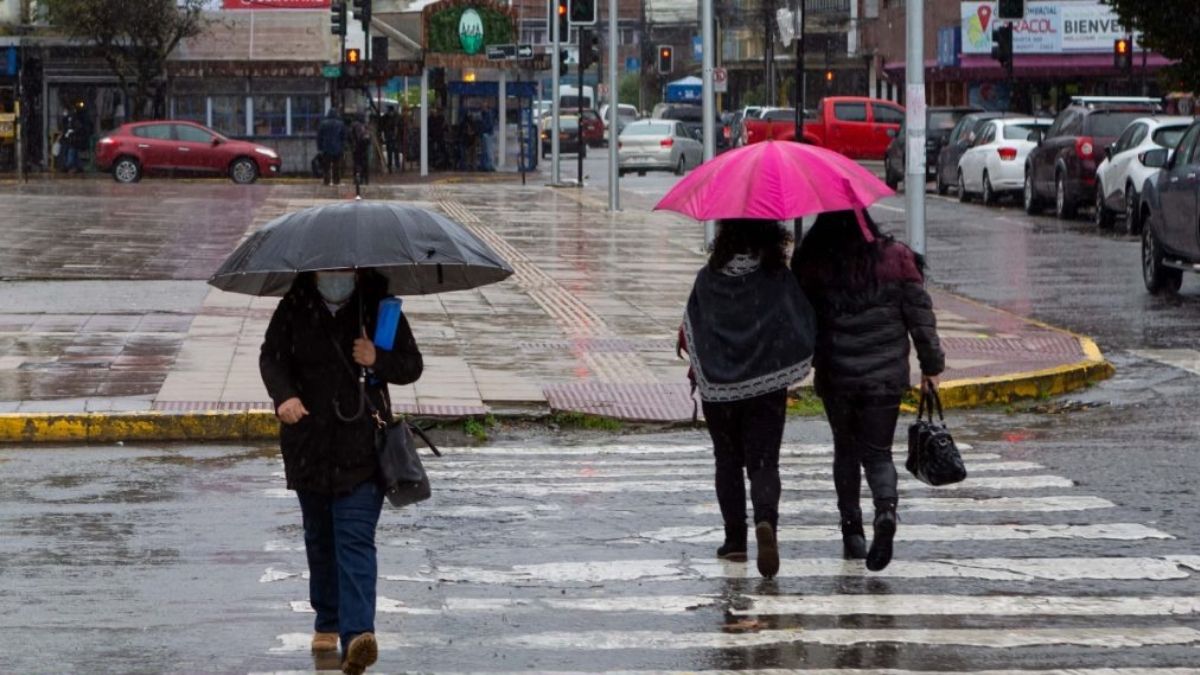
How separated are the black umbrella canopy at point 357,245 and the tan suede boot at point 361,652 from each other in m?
1.15

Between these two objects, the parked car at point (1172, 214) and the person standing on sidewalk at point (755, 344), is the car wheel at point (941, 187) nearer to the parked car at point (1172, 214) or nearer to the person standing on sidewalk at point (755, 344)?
the parked car at point (1172, 214)

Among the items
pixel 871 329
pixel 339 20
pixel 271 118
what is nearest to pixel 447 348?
pixel 871 329

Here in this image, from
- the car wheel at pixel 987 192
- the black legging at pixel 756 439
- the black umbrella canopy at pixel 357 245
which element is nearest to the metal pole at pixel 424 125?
the car wheel at pixel 987 192

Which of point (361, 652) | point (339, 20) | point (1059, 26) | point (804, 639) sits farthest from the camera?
point (1059, 26)

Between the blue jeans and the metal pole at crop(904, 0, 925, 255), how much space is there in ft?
36.5

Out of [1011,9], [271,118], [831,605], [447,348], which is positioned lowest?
[831,605]

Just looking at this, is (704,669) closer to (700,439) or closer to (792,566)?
(792,566)

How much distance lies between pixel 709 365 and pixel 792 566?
3.02 ft

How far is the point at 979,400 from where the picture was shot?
14.1m

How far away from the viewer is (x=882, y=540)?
8.41 m

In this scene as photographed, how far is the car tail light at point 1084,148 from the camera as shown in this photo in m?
31.8

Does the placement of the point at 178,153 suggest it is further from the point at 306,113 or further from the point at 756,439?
the point at 756,439

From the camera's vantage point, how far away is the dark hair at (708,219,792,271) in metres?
8.33

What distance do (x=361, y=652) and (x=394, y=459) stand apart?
0.63 meters
